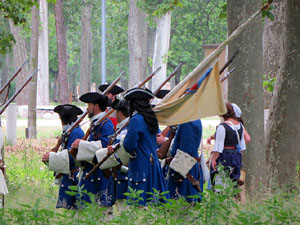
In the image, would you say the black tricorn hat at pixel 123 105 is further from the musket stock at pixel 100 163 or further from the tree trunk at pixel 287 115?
the tree trunk at pixel 287 115

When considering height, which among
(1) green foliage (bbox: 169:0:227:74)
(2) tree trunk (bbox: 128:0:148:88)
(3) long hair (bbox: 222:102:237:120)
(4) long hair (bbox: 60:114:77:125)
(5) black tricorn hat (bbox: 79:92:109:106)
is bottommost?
(4) long hair (bbox: 60:114:77:125)

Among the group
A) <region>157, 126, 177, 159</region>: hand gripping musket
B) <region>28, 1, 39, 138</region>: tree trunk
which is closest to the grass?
<region>157, 126, 177, 159</region>: hand gripping musket

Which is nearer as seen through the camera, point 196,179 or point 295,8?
point 196,179

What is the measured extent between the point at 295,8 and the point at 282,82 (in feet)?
4.21

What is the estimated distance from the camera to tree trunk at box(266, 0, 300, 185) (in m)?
12.0

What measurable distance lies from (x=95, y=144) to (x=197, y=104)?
4.31 ft

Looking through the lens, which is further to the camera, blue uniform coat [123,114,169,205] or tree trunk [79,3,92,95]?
tree trunk [79,3,92,95]

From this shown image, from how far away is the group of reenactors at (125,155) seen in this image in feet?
25.8

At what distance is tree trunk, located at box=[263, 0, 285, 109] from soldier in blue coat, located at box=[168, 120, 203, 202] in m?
8.27

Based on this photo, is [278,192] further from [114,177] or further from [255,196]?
[114,177]

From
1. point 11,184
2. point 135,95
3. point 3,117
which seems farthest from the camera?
point 3,117

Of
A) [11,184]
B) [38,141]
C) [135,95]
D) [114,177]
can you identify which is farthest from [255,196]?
[38,141]

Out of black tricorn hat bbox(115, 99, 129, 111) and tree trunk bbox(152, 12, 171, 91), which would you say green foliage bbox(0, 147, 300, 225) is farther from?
tree trunk bbox(152, 12, 171, 91)

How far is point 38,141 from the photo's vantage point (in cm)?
2214
